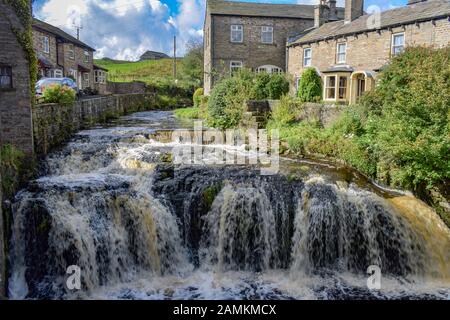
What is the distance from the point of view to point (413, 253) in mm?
11992

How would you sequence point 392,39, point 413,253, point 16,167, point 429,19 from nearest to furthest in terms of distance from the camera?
point 413,253
point 16,167
point 429,19
point 392,39

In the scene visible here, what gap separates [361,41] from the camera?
1073 inches

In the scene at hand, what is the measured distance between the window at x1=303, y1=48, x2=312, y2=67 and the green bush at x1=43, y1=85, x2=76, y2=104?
19049 mm

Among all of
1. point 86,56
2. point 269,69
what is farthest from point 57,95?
point 86,56

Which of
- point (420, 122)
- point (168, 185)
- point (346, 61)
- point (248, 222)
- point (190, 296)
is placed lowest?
point (190, 296)

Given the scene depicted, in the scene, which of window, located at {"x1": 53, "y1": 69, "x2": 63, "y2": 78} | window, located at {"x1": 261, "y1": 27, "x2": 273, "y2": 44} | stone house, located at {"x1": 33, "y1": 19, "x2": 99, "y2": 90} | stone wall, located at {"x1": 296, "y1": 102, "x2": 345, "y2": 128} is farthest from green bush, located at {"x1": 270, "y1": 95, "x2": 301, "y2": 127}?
window, located at {"x1": 53, "y1": 69, "x2": 63, "y2": 78}

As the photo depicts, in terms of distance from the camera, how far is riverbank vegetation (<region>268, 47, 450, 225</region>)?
13359 millimetres

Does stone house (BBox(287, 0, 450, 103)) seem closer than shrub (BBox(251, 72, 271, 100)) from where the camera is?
Yes

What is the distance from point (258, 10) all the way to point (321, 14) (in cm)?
537

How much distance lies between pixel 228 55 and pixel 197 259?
26427 mm

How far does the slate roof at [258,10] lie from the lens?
117 ft

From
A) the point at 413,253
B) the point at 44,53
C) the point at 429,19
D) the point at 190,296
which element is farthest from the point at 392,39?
the point at 44,53

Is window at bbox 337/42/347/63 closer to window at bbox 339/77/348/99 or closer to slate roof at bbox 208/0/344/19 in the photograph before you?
window at bbox 339/77/348/99
